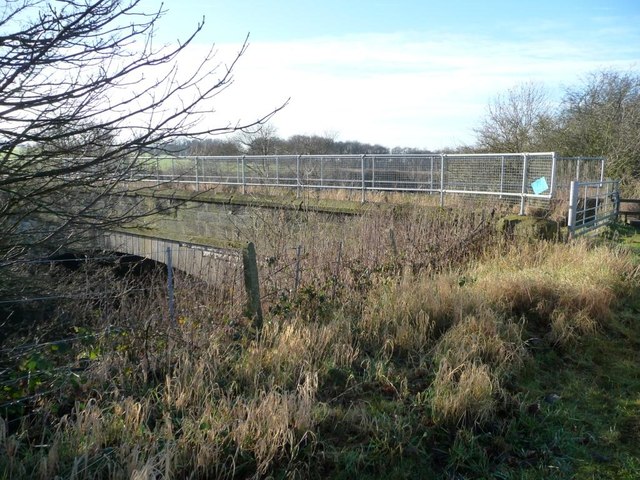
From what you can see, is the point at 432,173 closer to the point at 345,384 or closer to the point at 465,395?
the point at 345,384

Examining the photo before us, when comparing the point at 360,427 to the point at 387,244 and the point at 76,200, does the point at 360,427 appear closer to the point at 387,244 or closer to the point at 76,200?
the point at 76,200

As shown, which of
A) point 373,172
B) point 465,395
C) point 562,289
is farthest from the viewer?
point 373,172

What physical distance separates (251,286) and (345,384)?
5.22ft

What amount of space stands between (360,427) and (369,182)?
11695mm

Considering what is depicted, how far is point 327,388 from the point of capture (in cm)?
416

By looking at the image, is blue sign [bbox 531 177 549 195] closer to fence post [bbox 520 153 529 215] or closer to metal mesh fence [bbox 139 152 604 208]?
metal mesh fence [bbox 139 152 604 208]

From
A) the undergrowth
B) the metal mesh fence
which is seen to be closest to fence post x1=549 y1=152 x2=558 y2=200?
the metal mesh fence

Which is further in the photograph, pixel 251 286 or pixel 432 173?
pixel 432 173

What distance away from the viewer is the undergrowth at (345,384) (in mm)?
3113

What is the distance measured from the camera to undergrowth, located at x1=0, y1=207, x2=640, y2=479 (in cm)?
311

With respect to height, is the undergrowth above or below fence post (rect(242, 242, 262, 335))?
below

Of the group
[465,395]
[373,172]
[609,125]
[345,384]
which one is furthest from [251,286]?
[609,125]

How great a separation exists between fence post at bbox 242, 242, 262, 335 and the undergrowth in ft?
0.54

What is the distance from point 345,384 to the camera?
4207 mm
